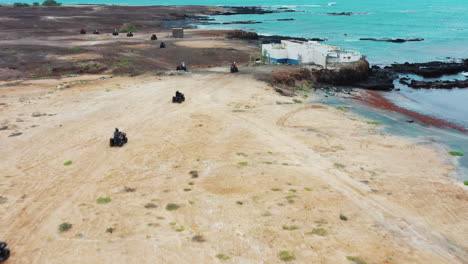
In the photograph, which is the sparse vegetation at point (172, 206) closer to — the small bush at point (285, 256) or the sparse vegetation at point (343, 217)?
the small bush at point (285, 256)

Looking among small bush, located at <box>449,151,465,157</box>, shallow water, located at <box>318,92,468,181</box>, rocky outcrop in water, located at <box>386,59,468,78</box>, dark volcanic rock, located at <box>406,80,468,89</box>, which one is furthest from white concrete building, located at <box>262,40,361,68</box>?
small bush, located at <box>449,151,465,157</box>

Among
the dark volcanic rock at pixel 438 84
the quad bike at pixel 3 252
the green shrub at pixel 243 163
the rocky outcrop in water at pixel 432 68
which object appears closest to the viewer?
the quad bike at pixel 3 252

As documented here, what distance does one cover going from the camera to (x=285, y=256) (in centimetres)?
1095

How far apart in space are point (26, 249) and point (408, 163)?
18583mm

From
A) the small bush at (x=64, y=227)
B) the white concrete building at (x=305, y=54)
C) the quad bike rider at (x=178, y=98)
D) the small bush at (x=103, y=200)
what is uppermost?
the white concrete building at (x=305, y=54)

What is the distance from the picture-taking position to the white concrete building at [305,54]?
1598 inches

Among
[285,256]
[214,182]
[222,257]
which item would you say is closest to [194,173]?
[214,182]

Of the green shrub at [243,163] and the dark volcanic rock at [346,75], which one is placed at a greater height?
the dark volcanic rock at [346,75]

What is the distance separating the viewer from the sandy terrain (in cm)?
1145

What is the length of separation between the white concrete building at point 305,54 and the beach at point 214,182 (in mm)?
11353

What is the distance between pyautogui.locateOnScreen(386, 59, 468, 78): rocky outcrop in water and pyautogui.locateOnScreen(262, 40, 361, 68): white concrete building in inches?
442

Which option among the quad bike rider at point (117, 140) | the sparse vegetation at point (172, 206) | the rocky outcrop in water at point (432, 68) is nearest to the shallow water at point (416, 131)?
the sparse vegetation at point (172, 206)

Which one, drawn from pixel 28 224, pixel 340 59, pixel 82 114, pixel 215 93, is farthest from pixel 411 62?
pixel 28 224

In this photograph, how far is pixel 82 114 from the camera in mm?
24359
